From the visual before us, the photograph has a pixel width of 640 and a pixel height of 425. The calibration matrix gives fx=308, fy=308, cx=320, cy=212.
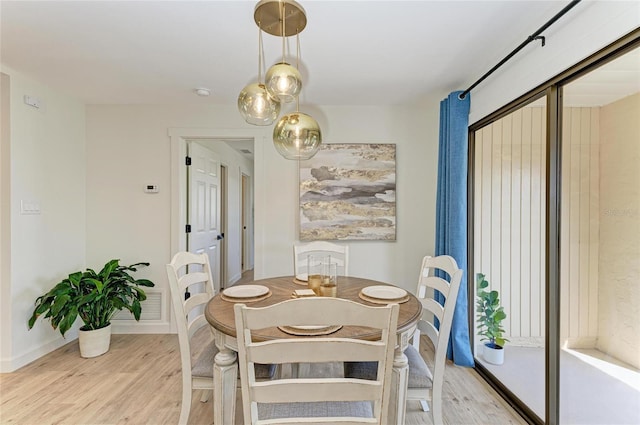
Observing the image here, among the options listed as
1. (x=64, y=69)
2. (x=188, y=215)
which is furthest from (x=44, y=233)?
(x=64, y=69)

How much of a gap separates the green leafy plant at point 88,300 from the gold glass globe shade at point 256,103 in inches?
79.1

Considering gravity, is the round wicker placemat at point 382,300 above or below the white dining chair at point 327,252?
below

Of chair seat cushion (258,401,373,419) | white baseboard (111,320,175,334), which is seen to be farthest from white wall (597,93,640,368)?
white baseboard (111,320,175,334)

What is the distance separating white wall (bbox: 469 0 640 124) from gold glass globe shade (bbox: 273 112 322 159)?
1.32 m

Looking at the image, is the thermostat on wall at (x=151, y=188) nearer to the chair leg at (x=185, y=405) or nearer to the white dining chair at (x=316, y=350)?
the chair leg at (x=185, y=405)

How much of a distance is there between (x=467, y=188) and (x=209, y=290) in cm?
220

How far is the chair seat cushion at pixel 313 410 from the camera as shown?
3.87 feet

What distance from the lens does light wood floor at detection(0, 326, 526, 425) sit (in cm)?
187

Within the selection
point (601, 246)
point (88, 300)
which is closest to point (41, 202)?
point (88, 300)

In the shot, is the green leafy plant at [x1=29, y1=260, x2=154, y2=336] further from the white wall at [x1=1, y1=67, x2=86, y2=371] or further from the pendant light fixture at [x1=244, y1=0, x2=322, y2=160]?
the pendant light fixture at [x1=244, y1=0, x2=322, y2=160]

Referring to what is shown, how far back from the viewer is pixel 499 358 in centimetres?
231

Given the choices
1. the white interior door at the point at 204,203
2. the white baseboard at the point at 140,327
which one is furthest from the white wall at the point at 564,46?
the white baseboard at the point at 140,327

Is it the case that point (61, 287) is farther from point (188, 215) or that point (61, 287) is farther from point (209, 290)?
point (209, 290)

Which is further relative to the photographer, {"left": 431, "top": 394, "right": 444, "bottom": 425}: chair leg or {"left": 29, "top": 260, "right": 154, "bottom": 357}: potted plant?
{"left": 29, "top": 260, "right": 154, "bottom": 357}: potted plant
